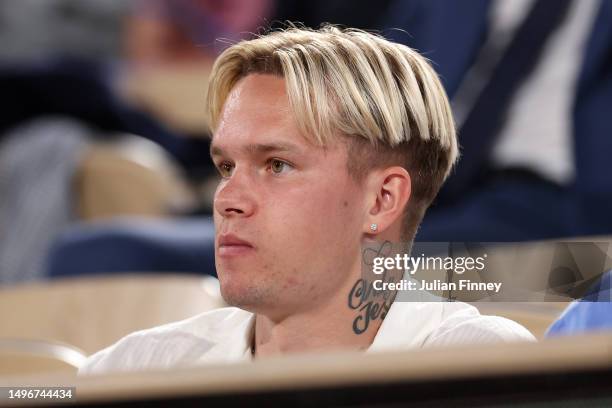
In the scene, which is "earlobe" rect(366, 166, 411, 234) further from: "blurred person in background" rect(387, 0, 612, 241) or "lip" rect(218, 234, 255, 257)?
"blurred person in background" rect(387, 0, 612, 241)

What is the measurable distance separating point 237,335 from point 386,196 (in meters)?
0.14

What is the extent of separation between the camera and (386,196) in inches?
23.9

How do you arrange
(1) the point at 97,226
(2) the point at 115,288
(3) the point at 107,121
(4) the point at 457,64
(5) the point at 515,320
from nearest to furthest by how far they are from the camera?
(5) the point at 515,320 → (4) the point at 457,64 → (2) the point at 115,288 → (1) the point at 97,226 → (3) the point at 107,121

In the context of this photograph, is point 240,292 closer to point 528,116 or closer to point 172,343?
point 172,343

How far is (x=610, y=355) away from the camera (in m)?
0.42

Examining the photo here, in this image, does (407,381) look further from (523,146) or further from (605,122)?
(605,122)

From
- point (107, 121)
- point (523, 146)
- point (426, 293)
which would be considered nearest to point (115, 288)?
point (523, 146)

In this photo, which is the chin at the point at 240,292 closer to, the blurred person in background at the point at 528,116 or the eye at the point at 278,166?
the eye at the point at 278,166

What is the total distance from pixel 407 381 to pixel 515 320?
0.17m

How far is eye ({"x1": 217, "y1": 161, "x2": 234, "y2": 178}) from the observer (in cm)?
63

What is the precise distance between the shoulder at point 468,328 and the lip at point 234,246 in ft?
0.36

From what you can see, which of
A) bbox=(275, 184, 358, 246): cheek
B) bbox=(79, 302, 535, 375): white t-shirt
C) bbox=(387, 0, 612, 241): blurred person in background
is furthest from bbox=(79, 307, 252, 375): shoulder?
bbox=(387, 0, 612, 241): blurred person in background

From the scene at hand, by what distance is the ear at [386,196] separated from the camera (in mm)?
603

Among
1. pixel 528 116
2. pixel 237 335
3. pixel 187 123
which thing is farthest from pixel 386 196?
pixel 187 123
